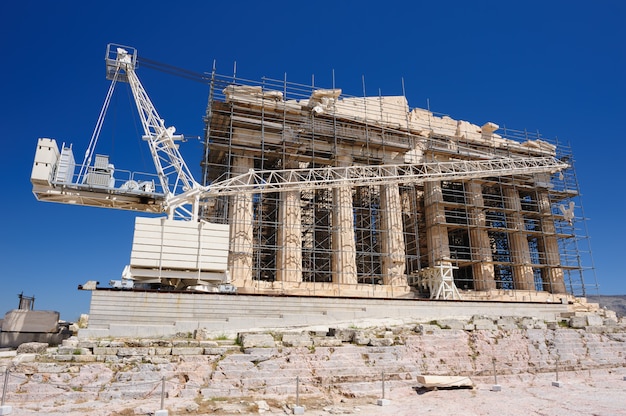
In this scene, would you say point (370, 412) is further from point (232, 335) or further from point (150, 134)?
point (150, 134)

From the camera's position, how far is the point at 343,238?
1292 inches

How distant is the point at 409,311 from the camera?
24.6m

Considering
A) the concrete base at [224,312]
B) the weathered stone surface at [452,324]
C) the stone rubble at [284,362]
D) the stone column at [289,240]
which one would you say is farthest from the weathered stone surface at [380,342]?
the stone column at [289,240]

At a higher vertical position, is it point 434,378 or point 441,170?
point 441,170

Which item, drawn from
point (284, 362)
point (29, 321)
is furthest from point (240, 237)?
point (284, 362)

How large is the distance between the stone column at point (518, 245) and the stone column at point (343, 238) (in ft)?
49.8

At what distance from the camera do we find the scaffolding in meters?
31.7

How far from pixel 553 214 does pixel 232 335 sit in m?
33.9

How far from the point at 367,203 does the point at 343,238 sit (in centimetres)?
837

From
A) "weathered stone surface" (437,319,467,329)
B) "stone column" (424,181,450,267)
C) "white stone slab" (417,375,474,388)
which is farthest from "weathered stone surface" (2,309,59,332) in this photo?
"stone column" (424,181,450,267)

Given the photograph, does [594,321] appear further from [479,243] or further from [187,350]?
[187,350]

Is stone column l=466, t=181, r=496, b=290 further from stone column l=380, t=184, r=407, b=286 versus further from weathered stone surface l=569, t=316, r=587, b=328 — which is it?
weathered stone surface l=569, t=316, r=587, b=328

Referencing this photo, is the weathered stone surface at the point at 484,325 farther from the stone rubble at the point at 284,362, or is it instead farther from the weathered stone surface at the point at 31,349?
the weathered stone surface at the point at 31,349

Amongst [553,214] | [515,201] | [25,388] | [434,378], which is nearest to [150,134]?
[25,388]
